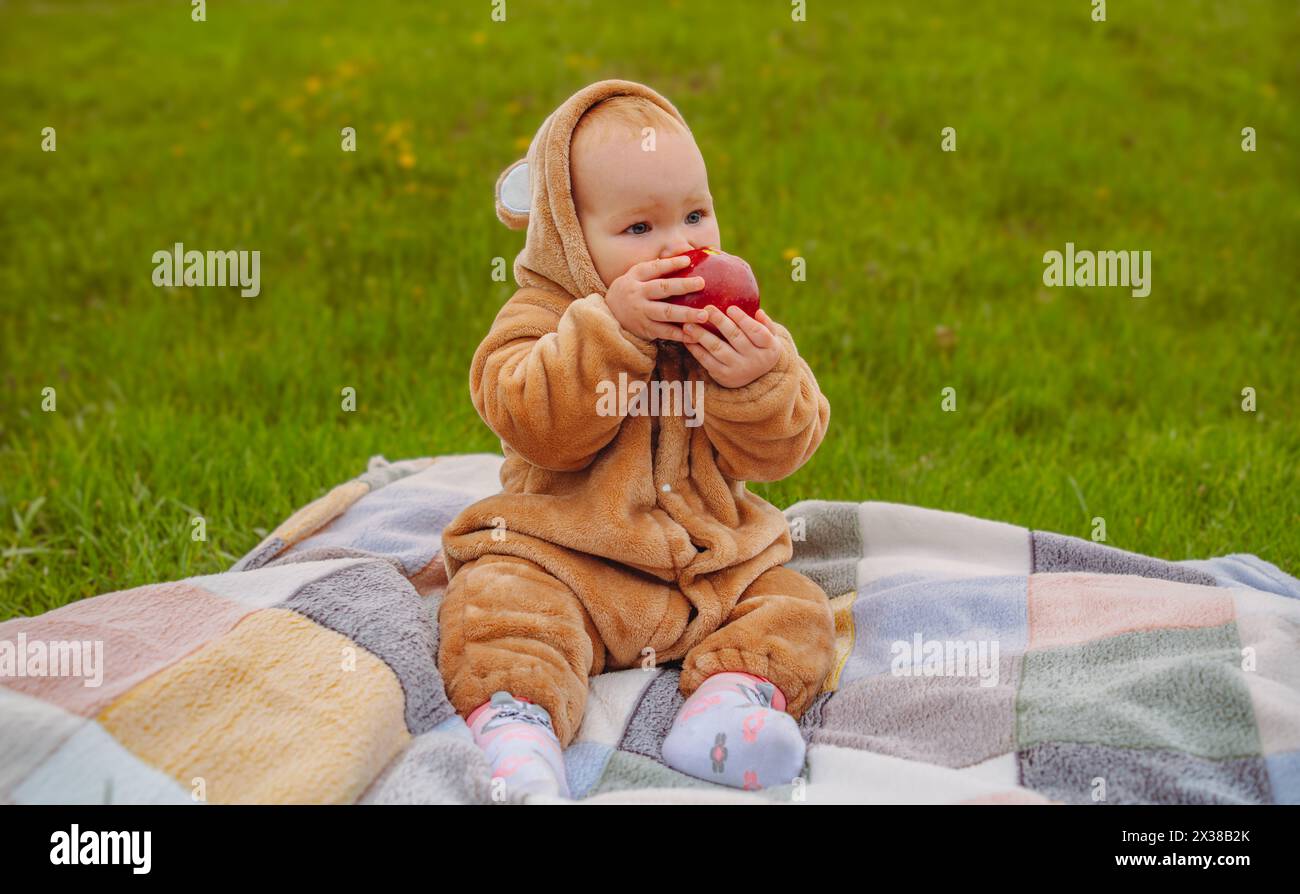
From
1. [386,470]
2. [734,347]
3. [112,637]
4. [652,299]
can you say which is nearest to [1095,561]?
[734,347]

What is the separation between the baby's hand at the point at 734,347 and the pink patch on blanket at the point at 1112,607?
2.91 ft

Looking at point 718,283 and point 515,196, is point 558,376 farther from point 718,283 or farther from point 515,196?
point 515,196

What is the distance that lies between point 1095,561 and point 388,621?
5.46ft

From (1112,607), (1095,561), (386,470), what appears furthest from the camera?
(386,470)

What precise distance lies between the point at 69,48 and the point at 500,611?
7.80 meters

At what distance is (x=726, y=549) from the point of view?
2486 mm

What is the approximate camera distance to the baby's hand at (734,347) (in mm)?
2246

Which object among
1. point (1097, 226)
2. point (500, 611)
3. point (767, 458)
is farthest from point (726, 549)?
point (1097, 226)

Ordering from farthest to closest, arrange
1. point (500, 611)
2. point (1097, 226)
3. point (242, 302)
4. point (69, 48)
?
point (69, 48) < point (1097, 226) < point (242, 302) < point (500, 611)

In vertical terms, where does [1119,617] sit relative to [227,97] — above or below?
below

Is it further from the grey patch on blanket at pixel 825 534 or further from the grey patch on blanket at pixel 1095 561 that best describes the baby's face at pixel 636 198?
the grey patch on blanket at pixel 1095 561

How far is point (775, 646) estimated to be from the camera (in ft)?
7.88

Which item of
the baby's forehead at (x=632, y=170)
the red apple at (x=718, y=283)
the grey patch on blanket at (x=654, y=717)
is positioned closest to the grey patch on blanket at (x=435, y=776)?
the grey patch on blanket at (x=654, y=717)
